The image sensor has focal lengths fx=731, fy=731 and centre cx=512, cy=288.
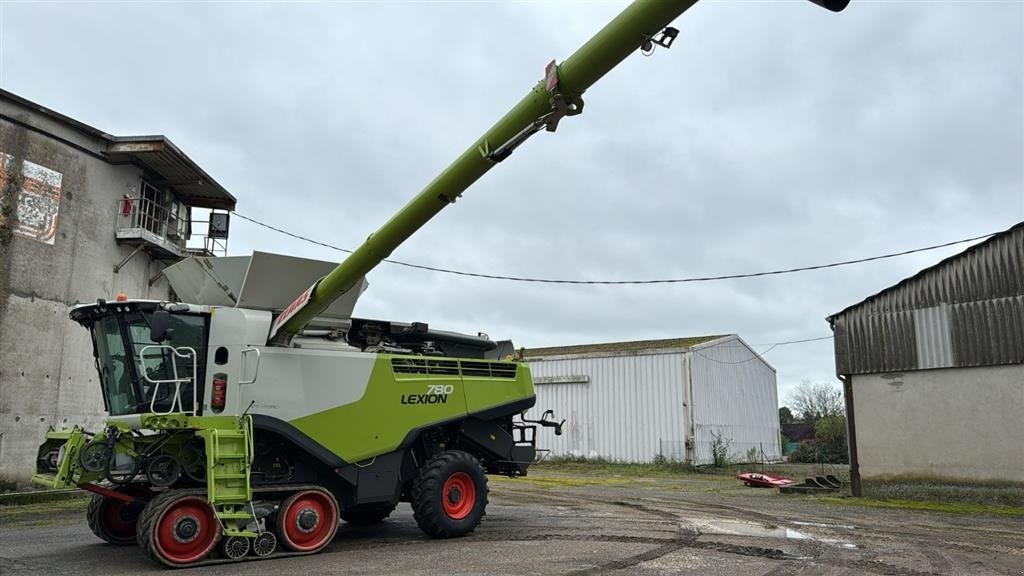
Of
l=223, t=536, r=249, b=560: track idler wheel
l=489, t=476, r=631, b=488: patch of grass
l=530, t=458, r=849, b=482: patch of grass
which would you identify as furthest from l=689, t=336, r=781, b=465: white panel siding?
l=223, t=536, r=249, b=560: track idler wheel

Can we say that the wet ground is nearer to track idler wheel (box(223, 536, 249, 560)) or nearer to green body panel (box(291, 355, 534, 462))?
track idler wheel (box(223, 536, 249, 560))

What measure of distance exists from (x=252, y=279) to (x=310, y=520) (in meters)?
3.15

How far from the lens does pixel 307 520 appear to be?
354 inches

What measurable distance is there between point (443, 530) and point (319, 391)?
263cm

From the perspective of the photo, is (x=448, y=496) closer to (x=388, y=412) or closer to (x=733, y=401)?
(x=388, y=412)

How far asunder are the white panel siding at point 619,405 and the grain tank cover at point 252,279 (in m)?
20.6

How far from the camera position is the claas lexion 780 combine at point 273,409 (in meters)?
8.13

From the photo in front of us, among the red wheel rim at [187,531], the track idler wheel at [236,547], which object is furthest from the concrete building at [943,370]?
the red wheel rim at [187,531]

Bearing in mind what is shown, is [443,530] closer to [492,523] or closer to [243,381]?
[492,523]

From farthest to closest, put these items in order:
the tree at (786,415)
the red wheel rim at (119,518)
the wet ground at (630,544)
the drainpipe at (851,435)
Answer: the tree at (786,415), the drainpipe at (851,435), the red wheel rim at (119,518), the wet ground at (630,544)

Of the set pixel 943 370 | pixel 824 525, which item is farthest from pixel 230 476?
pixel 943 370

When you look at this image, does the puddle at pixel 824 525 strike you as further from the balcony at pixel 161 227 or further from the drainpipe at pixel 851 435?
the balcony at pixel 161 227

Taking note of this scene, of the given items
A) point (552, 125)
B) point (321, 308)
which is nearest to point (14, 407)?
point (321, 308)

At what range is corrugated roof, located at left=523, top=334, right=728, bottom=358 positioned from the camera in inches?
1186
